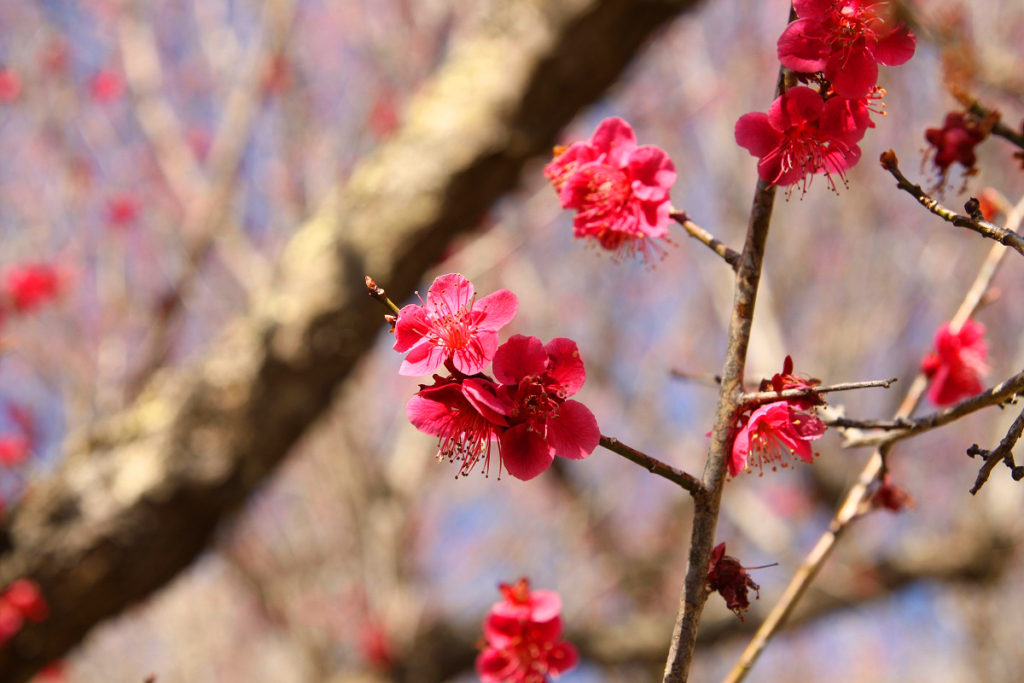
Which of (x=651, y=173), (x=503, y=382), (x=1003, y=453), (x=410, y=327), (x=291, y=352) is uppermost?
(x=291, y=352)

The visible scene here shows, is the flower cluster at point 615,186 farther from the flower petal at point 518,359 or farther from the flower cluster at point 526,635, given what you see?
the flower cluster at point 526,635

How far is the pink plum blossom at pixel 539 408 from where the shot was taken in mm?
786

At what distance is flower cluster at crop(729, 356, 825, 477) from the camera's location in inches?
33.4

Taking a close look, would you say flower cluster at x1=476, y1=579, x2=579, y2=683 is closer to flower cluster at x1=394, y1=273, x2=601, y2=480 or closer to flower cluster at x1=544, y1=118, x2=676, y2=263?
flower cluster at x1=394, y1=273, x2=601, y2=480

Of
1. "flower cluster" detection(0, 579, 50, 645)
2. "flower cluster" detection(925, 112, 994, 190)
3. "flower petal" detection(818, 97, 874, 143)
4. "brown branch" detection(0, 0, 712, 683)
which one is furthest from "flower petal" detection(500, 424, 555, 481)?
"flower cluster" detection(0, 579, 50, 645)

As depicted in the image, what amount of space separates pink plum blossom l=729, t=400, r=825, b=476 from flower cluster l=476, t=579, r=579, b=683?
41 centimetres

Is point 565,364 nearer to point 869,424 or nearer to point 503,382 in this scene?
point 503,382

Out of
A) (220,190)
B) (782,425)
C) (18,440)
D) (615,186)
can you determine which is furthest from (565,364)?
(18,440)

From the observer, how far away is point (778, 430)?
0.90 meters

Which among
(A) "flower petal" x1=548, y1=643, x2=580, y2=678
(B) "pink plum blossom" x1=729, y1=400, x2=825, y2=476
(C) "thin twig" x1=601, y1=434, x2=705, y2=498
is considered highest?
(B) "pink plum blossom" x1=729, y1=400, x2=825, y2=476

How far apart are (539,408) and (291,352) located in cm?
210

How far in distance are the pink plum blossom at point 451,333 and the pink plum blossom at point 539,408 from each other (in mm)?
42

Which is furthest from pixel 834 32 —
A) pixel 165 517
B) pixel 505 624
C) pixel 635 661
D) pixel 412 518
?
pixel 412 518

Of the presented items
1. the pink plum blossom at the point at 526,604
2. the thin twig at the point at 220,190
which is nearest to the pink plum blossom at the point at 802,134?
the pink plum blossom at the point at 526,604
